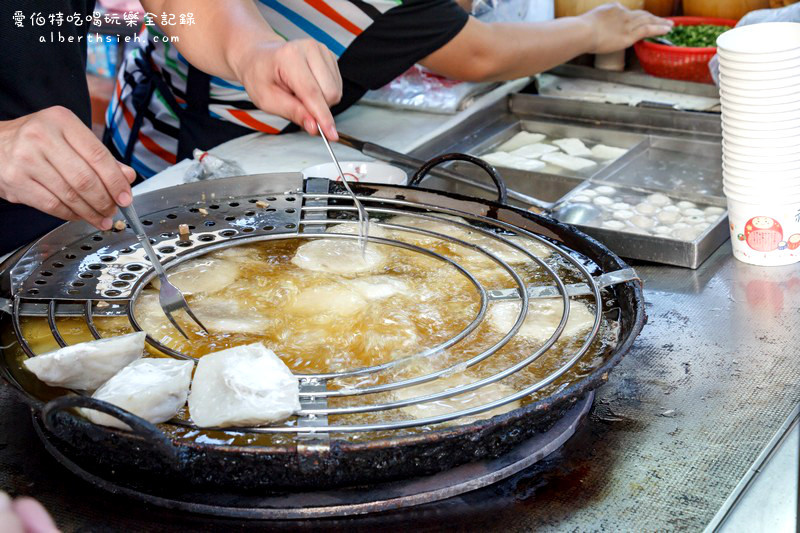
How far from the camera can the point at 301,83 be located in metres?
2.04

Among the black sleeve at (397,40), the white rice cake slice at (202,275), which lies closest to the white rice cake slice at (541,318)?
the white rice cake slice at (202,275)

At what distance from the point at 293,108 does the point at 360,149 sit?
2.57 ft

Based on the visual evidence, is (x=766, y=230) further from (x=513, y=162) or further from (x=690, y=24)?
(x=690, y=24)

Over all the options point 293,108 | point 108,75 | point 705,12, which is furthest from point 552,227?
point 108,75

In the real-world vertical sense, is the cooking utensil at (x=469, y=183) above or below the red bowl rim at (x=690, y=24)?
below

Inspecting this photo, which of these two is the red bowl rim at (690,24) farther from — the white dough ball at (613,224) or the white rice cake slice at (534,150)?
the white dough ball at (613,224)

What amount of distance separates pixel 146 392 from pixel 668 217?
1.80m

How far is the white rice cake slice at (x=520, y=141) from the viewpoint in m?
3.30

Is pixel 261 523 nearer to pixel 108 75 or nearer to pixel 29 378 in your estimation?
pixel 29 378

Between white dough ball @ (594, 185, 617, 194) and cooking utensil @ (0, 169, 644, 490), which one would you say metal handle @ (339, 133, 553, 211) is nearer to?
white dough ball @ (594, 185, 617, 194)

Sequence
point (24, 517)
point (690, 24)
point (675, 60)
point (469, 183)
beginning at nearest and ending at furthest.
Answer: point (24, 517), point (469, 183), point (675, 60), point (690, 24)

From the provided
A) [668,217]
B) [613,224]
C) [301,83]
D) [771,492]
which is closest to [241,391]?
[301,83]

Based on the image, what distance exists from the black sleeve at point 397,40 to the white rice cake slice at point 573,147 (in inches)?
24.6

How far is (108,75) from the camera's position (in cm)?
662
